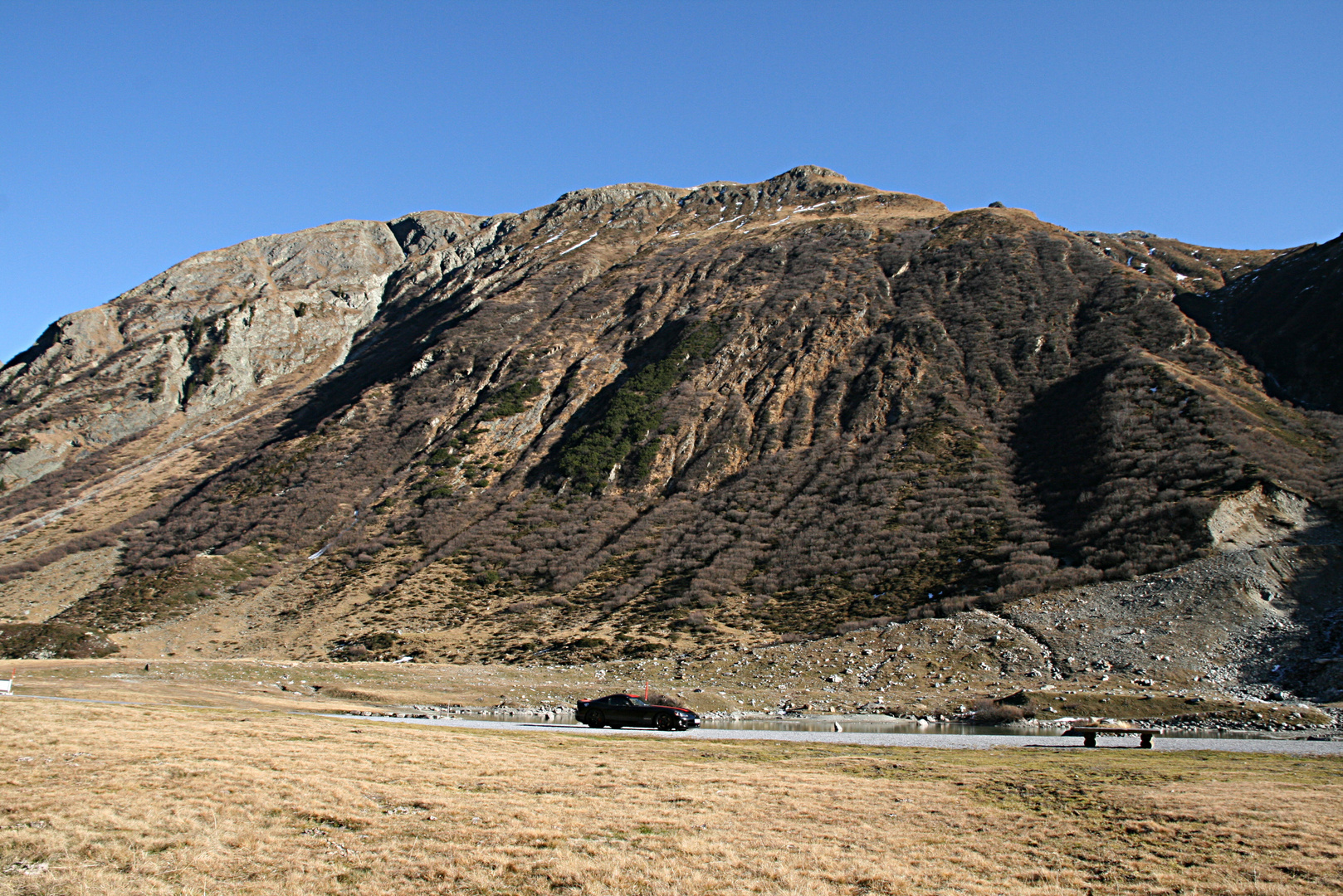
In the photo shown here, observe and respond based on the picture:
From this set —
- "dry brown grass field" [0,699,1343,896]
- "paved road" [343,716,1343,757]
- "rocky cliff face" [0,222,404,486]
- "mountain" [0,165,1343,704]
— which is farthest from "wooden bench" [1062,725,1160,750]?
"rocky cliff face" [0,222,404,486]

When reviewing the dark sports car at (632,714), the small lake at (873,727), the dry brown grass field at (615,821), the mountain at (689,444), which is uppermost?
the mountain at (689,444)

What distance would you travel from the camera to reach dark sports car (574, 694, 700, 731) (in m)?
24.5

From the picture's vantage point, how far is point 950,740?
2189 centimetres

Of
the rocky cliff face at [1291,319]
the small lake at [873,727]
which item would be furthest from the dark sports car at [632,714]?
the rocky cliff face at [1291,319]

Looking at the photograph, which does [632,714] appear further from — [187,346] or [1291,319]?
[187,346]

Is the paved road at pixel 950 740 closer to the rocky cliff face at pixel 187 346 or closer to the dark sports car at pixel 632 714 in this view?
the dark sports car at pixel 632 714

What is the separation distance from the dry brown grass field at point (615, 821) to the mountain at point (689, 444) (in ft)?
105

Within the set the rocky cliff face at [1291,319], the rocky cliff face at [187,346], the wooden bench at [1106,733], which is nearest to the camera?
the wooden bench at [1106,733]

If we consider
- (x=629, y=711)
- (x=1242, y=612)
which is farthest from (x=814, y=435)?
(x=629, y=711)

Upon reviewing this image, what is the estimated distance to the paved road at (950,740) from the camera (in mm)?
20239

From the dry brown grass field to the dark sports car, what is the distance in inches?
330

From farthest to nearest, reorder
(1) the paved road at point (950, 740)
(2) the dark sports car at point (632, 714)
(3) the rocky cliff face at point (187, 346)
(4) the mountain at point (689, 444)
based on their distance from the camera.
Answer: (3) the rocky cliff face at point (187, 346)
(4) the mountain at point (689, 444)
(2) the dark sports car at point (632, 714)
(1) the paved road at point (950, 740)

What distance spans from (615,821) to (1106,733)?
70.7ft

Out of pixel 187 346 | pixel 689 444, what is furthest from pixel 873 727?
pixel 187 346
